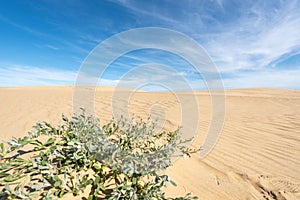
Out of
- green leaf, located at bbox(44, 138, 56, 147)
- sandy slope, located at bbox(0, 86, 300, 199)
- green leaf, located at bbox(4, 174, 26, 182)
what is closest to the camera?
green leaf, located at bbox(4, 174, 26, 182)

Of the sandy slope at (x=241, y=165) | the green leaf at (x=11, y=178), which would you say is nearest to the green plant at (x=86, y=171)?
the green leaf at (x=11, y=178)

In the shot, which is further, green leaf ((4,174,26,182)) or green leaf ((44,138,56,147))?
green leaf ((44,138,56,147))

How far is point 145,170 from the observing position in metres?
1.55

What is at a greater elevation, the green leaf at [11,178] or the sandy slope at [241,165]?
the green leaf at [11,178]

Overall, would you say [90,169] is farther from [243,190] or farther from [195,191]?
[243,190]

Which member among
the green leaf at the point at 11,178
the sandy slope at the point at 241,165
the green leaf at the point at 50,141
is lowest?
the sandy slope at the point at 241,165

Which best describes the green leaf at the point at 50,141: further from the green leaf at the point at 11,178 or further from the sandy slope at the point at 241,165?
the sandy slope at the point at 241,165

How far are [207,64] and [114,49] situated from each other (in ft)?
5.94

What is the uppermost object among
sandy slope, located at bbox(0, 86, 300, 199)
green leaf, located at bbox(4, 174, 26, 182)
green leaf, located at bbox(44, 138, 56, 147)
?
green leaf, located at bbox(44, 138, 56, 147)

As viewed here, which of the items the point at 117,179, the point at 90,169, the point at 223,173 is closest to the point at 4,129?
the point at 90,169

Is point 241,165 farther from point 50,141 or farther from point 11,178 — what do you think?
point 11,178

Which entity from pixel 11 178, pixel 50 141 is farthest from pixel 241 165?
pixel 11 178

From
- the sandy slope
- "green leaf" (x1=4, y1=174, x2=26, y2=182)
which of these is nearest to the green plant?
"green leaf" (x1=4, y1=174, x2=26, y2=182)

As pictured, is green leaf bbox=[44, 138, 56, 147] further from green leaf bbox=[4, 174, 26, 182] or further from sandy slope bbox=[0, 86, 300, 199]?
sandy slope bbox=[0, 86, 300, 199]
